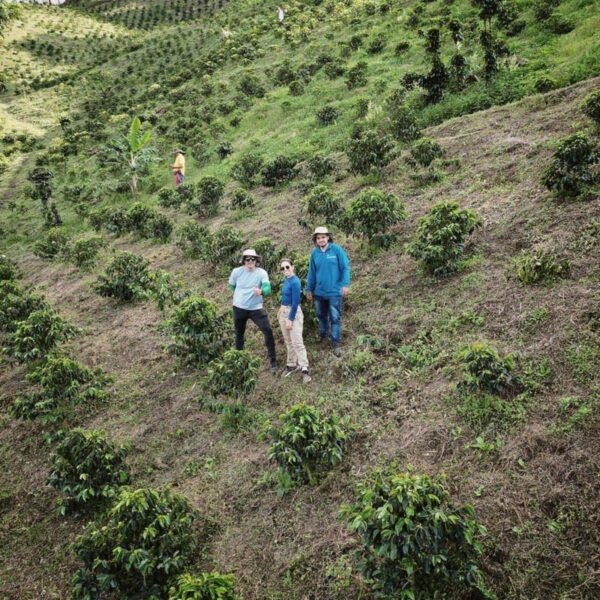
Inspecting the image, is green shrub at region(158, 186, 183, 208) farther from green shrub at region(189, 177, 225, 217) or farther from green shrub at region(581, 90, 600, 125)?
green shrub at region(581, 90, 600, 125)

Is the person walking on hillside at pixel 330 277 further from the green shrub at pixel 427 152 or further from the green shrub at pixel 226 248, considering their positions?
the green shrub at pixel 427 152

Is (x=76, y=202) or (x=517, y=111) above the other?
(x=517, y=111)

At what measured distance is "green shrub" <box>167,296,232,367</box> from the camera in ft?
25.1

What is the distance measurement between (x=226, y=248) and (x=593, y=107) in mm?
8582

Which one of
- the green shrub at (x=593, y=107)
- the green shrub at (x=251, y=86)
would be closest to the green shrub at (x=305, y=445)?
the green shrub at (x=593, y=107)

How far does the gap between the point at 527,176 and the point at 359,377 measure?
597cm

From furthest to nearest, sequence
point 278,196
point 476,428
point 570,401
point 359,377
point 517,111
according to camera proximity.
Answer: point 278,196
point 517,111
point 359,377
point 476,428
point 570,401

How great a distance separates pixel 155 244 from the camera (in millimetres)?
15578

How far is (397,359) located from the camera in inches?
263

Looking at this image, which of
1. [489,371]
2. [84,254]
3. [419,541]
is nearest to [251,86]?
[84,254]

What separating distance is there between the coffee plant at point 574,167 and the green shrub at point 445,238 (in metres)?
1.54

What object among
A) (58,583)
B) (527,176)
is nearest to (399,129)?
(527,176)

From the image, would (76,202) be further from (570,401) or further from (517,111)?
(570,401)

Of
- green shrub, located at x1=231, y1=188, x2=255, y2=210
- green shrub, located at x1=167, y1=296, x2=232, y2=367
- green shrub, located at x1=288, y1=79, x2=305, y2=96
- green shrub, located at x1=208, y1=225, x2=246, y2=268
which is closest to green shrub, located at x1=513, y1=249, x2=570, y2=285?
green shrub, located at x1=167, y1=296, x2=232, y2=367
